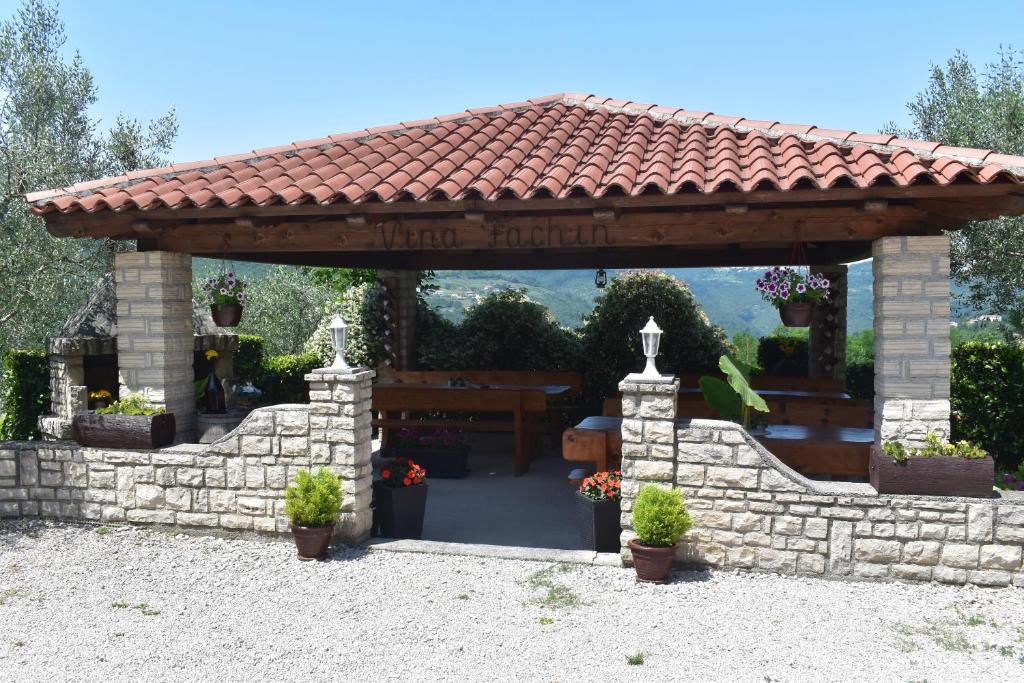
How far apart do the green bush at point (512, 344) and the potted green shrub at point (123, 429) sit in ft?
20.4

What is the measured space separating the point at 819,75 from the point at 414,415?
13062mm

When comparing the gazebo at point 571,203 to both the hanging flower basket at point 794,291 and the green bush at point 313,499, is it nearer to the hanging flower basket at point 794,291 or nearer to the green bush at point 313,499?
the hanging flower basket at point 794,291

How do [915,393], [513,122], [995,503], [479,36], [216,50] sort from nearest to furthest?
[995,503] < [915,393] < [513,122] < [479,36] < [216,50]

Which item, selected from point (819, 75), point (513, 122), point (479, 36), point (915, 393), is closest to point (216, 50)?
point (479, 36)

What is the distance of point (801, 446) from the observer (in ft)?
20.7

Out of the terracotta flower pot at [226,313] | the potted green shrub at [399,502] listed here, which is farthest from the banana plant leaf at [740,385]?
the terracotta flower pot at [226,313]

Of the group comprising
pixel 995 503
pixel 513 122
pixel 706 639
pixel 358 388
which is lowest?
pixel 706 639

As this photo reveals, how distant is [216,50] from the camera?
1574 centimetres

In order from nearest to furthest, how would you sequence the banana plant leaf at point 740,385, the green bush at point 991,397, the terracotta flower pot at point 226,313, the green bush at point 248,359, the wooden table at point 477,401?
1. the banana plant leaf at point 740,385
2. the terracotta flower pot at point 226,313
3. the green bush at point 991,397
4. the wooden table at point 477,401
5. the green bush at point 248,359

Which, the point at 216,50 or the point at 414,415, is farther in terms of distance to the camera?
the point at 216,50

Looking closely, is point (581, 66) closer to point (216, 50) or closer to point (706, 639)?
point (216, 50)

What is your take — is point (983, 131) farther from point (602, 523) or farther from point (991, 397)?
point (602, 523)

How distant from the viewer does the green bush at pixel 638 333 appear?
12.1 m

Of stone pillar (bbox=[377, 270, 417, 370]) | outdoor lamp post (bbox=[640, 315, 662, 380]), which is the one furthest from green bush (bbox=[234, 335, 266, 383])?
outdoor lamp post (bbox=[640, 315, 662, 380])
